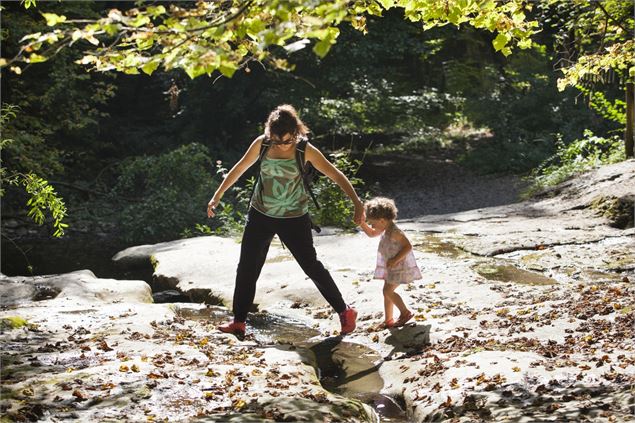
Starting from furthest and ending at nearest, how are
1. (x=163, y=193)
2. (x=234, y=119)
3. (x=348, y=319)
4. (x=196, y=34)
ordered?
(x=234, y=119) → (x=163, y=193) → (x=348, y=319) → (x=196, y=34)

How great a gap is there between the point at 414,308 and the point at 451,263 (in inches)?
68.1

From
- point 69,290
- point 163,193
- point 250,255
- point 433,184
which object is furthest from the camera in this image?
point 433,184

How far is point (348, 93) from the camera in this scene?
2003cm

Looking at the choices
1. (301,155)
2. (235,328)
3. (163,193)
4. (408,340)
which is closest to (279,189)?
(301,155)

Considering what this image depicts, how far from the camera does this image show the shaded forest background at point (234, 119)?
16188 mm

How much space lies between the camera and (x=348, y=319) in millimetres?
6676

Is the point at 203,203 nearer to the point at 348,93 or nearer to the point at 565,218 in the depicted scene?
the point at 348,93

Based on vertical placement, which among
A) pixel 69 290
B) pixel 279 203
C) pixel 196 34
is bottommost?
pixel 69 290

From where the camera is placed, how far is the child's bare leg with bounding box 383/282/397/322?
658 cm

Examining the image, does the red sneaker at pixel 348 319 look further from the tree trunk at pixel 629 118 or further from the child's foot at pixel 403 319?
the tree trunk at pixel 629 118

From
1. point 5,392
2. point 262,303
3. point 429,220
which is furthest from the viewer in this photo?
point 429,220

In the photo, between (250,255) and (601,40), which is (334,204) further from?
(601,40)

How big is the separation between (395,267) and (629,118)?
8.72m

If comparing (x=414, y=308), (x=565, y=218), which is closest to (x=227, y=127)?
(x=565, y=218)
